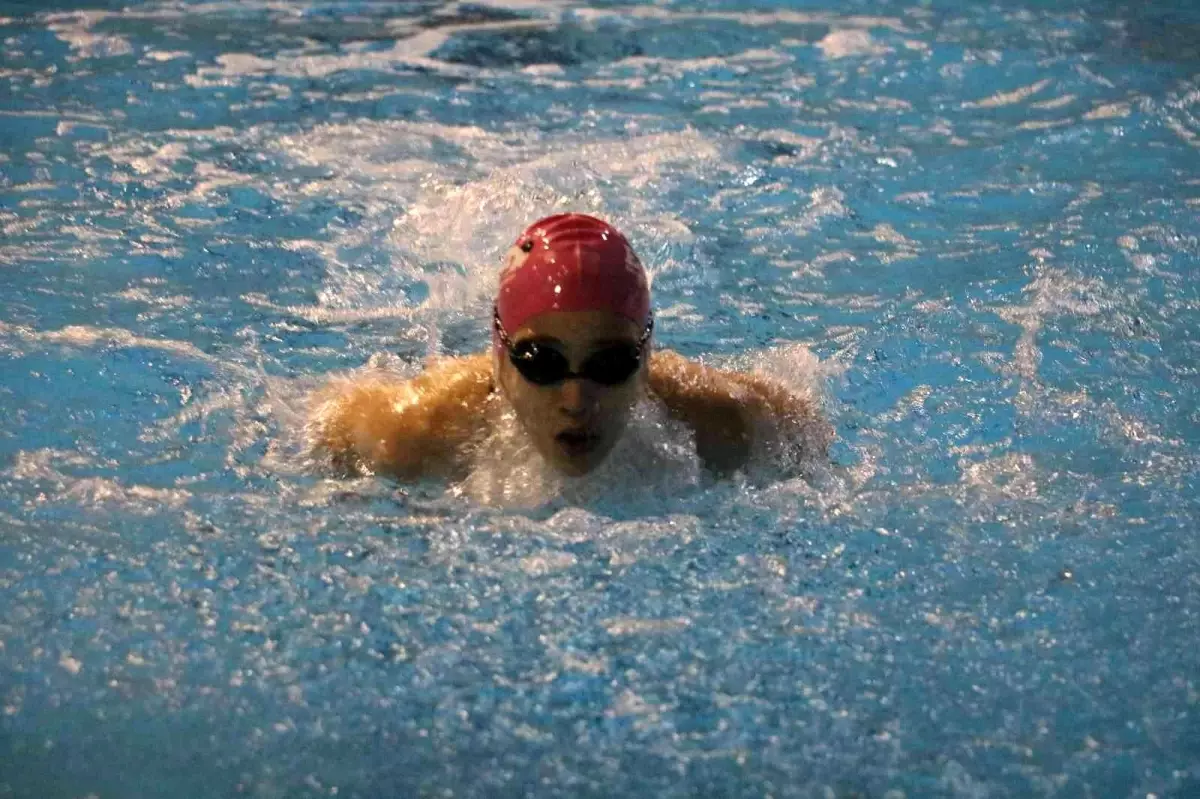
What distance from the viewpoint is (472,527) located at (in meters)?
3.13

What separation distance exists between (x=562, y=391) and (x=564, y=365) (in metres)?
0.06

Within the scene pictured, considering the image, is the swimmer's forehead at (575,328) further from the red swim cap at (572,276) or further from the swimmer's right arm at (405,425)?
the swimmer's right arm at (405,425)

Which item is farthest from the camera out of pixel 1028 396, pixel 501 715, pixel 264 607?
pixel 1028 396

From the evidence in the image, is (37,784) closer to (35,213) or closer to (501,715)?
(501,715)

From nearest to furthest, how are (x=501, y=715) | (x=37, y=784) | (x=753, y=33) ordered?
(x=37, y=784) < (x=501, y=715) < (x=753, y=33)

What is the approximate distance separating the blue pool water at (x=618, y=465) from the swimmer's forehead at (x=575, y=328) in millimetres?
389

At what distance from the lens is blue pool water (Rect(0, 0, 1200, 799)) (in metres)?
2.46

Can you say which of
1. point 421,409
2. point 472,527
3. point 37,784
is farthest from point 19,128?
point 37,784

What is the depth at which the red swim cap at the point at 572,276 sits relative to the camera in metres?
3.13

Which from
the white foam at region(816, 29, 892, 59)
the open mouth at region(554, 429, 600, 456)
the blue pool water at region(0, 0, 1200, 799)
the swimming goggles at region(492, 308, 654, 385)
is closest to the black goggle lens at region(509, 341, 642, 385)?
the swimming goggles at region(492, 308, 654, 385)

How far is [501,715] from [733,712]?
1.37 ft

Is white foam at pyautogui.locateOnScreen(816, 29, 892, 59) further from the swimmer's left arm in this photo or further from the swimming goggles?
the swimming goggles

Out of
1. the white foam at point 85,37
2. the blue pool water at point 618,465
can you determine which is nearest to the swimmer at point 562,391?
the blue pool water at point 618,465

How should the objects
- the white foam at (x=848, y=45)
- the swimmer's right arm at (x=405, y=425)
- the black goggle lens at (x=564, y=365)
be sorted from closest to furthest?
the black goggle lens at (x=564, y=365) → the swimmer's right arm at (x=405, y=425) → the white foam at (x=848, y=45)
